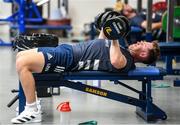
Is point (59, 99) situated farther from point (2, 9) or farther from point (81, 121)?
point (2, 9)

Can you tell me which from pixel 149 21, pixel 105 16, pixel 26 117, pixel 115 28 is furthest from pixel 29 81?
pixel 149 21

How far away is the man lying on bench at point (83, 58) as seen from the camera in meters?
3.59

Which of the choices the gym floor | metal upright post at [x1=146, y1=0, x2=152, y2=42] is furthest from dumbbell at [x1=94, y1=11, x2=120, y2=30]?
metal upright post at [x1=146, y1=0, x2=152, y2=42]

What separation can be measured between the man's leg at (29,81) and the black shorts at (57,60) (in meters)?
0.05

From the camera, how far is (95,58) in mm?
3832

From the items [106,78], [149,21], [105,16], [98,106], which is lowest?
[98,106]

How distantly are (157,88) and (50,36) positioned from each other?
174 centimetres

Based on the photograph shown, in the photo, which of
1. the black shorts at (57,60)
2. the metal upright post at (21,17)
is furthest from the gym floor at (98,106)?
the metal upright post at (21,17)

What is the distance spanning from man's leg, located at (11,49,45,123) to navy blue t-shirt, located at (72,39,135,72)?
0.30 metres

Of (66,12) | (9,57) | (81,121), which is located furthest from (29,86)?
(66,12)

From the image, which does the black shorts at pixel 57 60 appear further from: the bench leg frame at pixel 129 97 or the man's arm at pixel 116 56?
the man's arm at pixel 116 56

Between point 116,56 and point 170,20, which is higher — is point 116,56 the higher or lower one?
the lower one

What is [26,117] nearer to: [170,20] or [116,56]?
[116,56]

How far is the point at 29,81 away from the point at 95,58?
0.58 m
